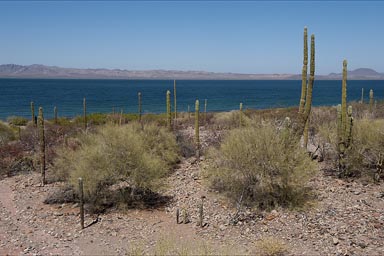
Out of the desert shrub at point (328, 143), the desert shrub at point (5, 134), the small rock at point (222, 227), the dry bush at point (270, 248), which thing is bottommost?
the small rock at point (222, 227)

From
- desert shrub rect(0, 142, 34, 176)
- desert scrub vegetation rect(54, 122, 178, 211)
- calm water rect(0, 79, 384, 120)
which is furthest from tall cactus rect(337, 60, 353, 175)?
calm water rect(0, 79, 384, 120)

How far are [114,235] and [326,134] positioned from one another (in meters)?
9.60

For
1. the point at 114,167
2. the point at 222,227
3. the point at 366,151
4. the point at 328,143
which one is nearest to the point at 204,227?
the point at 222,227

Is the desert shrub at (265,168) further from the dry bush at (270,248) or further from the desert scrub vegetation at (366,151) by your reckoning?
the desert scrub vegetation at (366,151)

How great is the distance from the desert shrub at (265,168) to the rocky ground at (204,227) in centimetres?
65

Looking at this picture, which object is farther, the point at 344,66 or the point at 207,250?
the point at 344,66

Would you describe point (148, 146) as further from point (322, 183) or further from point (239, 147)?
point (322, 183)

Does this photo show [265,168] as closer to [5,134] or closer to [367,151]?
[367,151]

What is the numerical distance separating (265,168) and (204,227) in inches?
102

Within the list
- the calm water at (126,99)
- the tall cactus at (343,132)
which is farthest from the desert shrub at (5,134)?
the calm water at (126,99)

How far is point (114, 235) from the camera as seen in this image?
33.4 ft

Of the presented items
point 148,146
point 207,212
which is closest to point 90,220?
point 207,212

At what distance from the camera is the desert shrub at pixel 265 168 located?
37.3ft

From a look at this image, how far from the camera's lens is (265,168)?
37.7ft
